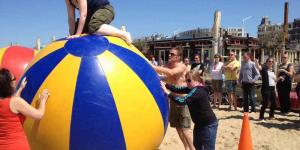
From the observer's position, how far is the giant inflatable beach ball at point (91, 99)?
3.15 metres

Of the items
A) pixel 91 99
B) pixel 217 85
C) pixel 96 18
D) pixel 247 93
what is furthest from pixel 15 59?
pixel 217 85

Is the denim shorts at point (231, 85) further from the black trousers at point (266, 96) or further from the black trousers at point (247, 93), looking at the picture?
the black trousers at point (266, 96)

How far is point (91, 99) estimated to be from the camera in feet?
10.4

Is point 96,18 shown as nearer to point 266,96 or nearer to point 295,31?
point 266,96

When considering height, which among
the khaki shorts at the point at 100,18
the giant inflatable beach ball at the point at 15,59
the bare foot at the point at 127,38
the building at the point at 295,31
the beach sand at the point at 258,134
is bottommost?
the beach sand at the point at 258,134

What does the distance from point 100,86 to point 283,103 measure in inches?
329

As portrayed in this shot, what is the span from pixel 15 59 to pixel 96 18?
2.52 meters

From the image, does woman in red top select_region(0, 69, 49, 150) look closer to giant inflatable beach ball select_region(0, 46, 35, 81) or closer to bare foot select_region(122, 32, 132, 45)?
bare foot select_region(122, 32, 132, 45)

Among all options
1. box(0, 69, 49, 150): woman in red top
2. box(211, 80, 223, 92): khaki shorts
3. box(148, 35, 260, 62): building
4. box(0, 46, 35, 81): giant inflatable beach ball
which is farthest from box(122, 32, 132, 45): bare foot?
box(148, 35, 260, 62): building

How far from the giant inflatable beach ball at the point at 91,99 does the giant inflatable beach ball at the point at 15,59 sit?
226cm

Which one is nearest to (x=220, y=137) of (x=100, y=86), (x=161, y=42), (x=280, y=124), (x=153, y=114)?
(x=280, y=124)

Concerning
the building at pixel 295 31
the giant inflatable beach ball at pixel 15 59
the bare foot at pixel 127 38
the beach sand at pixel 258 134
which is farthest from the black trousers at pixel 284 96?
the building at pixel 295 31

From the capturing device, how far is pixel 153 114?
3463 millimetres

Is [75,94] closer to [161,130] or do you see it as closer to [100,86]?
[100,86]
